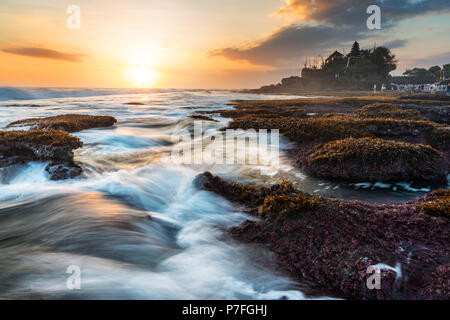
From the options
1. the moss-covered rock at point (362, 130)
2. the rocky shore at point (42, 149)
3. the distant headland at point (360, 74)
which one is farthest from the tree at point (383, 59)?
the rocky shore at point (42, 149)

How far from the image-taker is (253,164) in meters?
7.26

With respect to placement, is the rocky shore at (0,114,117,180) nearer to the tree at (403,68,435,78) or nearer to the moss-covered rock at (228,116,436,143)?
the moss-covered rock at (228,116,436,143)

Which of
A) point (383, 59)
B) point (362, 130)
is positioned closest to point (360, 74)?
point (383, 59)

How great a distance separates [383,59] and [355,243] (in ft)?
384

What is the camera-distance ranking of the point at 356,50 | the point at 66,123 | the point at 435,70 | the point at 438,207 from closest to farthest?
the point at 438,207, the point at 66,123, the point at 356,50, the point at 435,70

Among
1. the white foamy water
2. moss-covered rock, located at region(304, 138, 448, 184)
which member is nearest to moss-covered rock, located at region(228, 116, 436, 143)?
the white foamy water

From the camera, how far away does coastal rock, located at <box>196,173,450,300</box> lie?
2332 mm

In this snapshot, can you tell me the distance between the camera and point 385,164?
18.0 ft

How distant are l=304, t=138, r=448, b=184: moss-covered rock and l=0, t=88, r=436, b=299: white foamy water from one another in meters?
0.57

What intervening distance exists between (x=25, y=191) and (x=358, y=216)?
649 centimetres

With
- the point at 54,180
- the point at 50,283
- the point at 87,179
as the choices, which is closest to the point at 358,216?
the point at 50,283

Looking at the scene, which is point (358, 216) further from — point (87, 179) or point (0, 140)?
point (0, 140)

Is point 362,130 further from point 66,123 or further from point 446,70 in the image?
point 446,70

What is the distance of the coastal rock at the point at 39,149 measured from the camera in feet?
20.9
